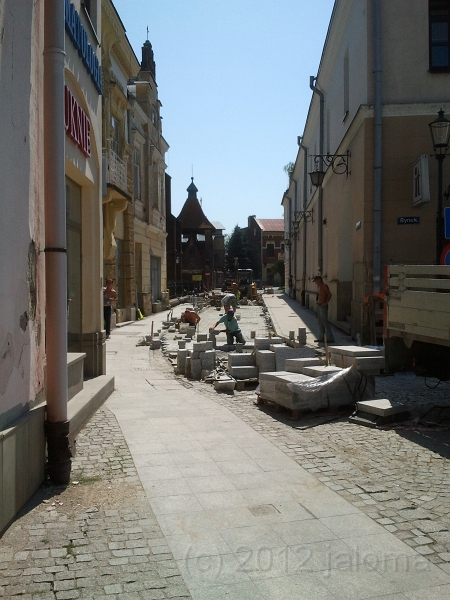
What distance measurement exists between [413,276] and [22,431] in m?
4.87

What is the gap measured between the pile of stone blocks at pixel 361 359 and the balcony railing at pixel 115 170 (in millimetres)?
10846

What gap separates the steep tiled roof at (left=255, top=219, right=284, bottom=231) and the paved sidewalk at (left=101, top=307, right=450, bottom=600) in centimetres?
8113

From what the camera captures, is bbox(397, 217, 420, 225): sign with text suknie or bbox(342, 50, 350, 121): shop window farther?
bbox(342, 50, 350, 121): shop window

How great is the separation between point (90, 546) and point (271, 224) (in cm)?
8621

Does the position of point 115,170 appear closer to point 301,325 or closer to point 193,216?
point 301,325

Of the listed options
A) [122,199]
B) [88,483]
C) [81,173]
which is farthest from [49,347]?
[122,199]

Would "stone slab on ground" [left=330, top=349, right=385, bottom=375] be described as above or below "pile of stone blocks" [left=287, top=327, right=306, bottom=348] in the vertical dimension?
above

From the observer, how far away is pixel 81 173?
8258mm

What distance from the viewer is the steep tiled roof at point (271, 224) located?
8694 centimetres

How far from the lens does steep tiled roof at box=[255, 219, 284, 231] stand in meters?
86.9

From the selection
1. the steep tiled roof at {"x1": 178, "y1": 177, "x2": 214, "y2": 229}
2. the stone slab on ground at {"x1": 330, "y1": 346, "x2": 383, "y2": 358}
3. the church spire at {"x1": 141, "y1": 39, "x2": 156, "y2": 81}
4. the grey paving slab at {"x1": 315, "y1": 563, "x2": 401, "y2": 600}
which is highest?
the church spire at {"x1": 141, "y1": 39, "x2": 156, "y2": 81}

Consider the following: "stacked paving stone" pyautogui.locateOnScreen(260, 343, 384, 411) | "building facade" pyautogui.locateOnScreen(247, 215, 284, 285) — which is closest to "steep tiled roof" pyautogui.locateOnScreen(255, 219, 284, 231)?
"building facade" pyautogui.locateOnScreen(247, 215, 284, 285)

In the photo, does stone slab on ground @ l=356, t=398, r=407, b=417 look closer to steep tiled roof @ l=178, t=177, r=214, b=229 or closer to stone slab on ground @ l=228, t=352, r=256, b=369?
stone slab on ground @ l=228, t=352, r=256, b=369

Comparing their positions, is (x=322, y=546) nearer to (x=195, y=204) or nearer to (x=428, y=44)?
(x=428, y=44)
